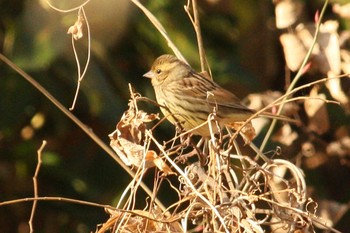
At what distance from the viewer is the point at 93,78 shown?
397 cm

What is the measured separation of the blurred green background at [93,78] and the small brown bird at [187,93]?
0.42m

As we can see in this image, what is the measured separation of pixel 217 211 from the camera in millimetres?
1961

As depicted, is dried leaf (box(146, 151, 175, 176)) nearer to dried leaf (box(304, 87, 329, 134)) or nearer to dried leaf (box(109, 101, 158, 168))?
dried leaf (box(109, 101, 158, 168))

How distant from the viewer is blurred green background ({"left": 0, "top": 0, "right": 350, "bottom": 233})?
396 cm

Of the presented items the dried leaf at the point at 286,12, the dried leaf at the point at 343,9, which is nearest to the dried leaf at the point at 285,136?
the dried leaf at the point at 343,9

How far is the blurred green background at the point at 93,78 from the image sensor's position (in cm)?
396

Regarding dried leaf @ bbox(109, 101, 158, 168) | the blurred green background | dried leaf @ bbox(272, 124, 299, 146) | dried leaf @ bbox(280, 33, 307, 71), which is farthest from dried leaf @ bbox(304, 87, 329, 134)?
dried leaf @ bbox(109, 101, 158, 168)

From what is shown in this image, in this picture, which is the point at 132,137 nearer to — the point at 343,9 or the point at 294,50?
the point at 294,50

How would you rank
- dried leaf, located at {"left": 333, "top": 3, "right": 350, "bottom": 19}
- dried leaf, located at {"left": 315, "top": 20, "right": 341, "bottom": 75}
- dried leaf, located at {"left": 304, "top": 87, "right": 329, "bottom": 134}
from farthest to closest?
1. dried leaf, located at {"left": 304, "top": 87, "right": 329, "bottom": 134}
2. dried leaf, located at {"left": 333, "top": 3, "right": 350, "bottom": 19}
3. dried leaf, located at {"left": 315, "top": 20, "right": 341, "bottom": 75}

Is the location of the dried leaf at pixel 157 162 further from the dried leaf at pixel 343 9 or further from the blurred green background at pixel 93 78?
the dried leaf at pixel 343 9

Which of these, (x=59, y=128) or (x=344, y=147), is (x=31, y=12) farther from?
(x=344, y=147)

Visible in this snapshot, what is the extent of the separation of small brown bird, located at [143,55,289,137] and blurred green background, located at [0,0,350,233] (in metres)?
0.42

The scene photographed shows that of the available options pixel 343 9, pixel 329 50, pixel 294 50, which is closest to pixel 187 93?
pixel 294 50

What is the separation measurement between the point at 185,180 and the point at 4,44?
2.14 metres
